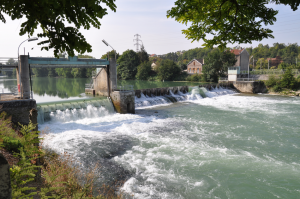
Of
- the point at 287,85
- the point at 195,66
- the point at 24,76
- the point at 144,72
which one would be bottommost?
the point at 287,85

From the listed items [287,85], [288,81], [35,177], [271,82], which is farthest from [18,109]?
[288,81]

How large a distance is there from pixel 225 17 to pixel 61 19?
2680mm

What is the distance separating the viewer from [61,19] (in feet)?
9.57

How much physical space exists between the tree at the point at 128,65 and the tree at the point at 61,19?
7039 cm

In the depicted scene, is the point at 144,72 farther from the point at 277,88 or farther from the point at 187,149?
the point at 187,149

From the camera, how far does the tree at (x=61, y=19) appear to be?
279cm

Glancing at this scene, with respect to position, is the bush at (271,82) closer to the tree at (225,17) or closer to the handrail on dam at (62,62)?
the handrail on dam at (62,62)

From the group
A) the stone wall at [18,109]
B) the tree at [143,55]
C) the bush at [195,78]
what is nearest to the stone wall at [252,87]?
the bush at [195,78]

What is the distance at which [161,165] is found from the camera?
9359mm

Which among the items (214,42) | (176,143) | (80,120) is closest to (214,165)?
(176,143)

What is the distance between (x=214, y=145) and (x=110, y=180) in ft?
20.1

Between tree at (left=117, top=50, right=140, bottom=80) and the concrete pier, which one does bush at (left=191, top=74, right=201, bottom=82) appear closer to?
tree at (left=117, top=50, right=140, bottom=80)

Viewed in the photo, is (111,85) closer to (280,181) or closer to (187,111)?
(187,111)

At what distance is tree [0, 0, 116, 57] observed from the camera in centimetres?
279
